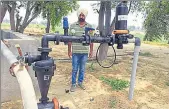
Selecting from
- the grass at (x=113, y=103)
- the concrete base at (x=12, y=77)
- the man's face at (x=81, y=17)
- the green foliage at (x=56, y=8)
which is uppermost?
the green foliage at (x=56, y=8)

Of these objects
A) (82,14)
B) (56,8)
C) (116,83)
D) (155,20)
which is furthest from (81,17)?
(155,20)

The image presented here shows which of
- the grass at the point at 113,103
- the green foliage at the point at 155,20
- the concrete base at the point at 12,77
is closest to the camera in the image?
the concrete base at the point at 12,77

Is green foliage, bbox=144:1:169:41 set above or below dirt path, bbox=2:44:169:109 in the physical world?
above

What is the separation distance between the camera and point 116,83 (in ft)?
19.8

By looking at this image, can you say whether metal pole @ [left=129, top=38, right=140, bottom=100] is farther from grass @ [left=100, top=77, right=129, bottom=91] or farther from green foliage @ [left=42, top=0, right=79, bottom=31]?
green foliage @ [left=42, top=0, right=79, bottom=31]

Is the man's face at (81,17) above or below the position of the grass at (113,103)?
above

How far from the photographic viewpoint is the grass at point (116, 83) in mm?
5840

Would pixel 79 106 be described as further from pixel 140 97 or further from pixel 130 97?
pixel 140 97

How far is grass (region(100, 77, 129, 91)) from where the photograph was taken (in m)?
5.84

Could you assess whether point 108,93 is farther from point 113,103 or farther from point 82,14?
point 82,14

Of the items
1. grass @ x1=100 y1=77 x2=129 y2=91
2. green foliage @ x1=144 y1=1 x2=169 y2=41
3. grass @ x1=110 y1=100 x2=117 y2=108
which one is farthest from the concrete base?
green foliage @ x1=144 y1=1 x2=169 y2=41

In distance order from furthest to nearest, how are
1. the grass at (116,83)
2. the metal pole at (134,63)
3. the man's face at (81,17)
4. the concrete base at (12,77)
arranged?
1. the grass at (116,83)
2. the man's face at (81,17)
3. the concrete base at (12,77)
4. the metal pole at (134,63)

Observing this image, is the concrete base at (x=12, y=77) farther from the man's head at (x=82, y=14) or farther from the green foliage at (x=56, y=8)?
the green foliage at (x=56, y=8)

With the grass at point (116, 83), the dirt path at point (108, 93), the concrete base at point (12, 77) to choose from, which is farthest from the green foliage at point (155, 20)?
the concrete base at point (12, 77)
